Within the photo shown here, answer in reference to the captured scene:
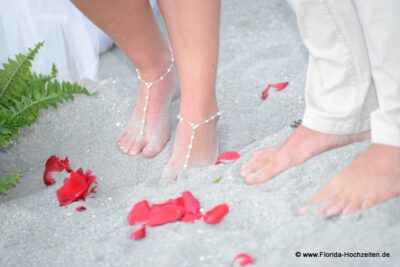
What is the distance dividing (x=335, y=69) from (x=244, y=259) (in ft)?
1.62

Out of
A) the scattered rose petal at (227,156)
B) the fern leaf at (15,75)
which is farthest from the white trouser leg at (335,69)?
the fern leaf at (15,75)

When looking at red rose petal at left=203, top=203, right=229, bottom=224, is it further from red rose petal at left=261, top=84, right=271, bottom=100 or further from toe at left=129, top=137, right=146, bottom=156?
red rose petal at left=261, top=84, right=271, bottom=100

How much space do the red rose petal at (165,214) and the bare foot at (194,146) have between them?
300 millimetres

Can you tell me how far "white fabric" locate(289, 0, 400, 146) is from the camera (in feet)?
4.96

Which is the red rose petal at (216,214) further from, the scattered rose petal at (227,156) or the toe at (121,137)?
the toe at (121,137)

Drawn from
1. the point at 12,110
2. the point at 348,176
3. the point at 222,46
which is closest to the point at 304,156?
the point at 348,176

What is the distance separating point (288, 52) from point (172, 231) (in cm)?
117

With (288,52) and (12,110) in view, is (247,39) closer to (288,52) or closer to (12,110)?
(288,52)

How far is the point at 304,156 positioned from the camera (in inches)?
68.1

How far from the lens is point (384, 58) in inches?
60.3

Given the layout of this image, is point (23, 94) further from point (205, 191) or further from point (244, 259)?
point (244, 259)

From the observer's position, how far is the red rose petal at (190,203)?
5.42ft

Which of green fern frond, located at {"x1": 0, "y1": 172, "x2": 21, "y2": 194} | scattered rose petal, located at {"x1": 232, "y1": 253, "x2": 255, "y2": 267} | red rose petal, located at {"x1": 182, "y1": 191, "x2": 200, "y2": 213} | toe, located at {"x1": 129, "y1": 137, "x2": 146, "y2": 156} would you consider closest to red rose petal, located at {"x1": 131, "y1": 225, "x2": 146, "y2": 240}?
red rose petal, located at {"x1": 182, "y1": 191, "x2": 200, "y2": 213}

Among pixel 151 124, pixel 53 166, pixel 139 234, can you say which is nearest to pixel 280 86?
pixel 151 124
